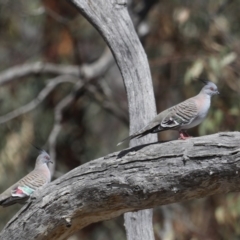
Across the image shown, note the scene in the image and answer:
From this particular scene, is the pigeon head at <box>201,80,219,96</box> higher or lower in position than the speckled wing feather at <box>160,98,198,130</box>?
higher

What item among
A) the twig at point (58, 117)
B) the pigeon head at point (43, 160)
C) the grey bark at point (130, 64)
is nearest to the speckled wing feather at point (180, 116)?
the grey bark at point (130, 64)

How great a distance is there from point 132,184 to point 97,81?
578 centimetres

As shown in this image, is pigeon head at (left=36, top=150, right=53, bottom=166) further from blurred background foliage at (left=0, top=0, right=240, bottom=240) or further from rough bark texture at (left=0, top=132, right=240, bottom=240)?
blurred background foliage at (left=0, top=0, right=240, bottom=240)

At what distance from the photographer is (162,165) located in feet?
13.4

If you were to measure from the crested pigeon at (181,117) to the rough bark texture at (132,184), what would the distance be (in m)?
0.45

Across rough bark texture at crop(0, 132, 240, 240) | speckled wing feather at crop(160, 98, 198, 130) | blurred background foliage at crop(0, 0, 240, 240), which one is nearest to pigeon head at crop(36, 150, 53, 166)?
speckled wing feather at crop(160, 98, 198, 130)

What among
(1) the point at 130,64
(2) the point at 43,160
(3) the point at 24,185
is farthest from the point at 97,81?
(3) the point at 24,185

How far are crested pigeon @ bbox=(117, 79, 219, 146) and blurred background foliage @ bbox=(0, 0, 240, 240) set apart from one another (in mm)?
3000

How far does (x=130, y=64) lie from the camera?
17.1 feet

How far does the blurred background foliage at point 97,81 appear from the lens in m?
8.77

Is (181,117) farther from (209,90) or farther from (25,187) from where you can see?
(25,187)

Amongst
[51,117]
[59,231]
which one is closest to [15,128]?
[51,117]

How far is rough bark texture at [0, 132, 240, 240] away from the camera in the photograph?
395 centimetres

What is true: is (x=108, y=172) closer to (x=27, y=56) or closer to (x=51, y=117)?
(x=51, y=117)
